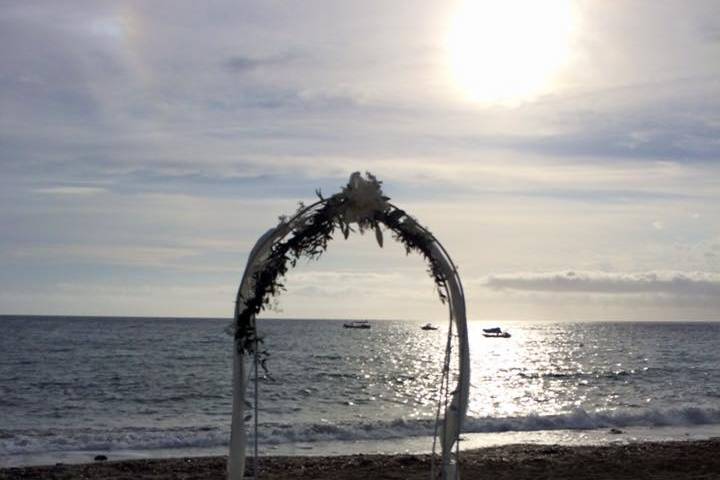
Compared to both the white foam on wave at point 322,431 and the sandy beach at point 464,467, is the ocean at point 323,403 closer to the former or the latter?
Result: the white foam on wave at point 322,431

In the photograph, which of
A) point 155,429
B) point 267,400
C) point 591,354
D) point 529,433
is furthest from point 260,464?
point 591,354

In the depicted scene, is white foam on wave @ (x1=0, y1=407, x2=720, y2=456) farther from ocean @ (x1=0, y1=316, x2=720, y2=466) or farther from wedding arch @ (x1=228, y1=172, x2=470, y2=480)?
wedding arch @ (x1=228, y1=172, x2=470, y2=480)

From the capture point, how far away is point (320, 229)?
25.2 ft

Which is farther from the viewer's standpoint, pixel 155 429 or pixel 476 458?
pixel 155 429

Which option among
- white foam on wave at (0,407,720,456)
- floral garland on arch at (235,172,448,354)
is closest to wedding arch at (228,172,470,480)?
floral garland on arch at (235,172,448,354)

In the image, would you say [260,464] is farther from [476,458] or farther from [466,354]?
[466,354]

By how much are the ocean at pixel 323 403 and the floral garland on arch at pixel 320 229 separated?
39 cm

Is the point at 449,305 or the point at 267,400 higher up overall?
the point at 449,305

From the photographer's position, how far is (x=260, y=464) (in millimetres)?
13727

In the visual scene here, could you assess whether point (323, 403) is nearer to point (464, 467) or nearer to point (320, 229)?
point (464, 467)

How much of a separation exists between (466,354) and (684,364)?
133 feet

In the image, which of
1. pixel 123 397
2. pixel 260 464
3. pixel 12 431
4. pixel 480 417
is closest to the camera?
pixel 260 464

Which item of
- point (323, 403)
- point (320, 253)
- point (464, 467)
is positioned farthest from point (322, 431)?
point (320, 253)

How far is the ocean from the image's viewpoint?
1759 centimetres
